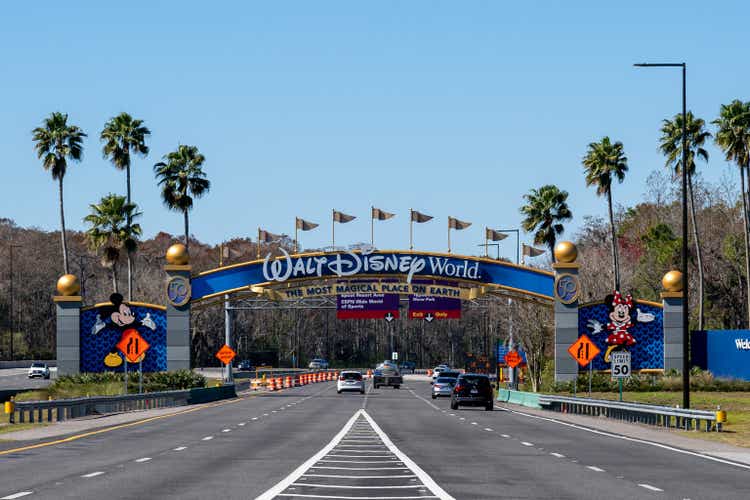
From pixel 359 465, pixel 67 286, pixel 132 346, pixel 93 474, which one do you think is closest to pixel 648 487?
pixel 359 465

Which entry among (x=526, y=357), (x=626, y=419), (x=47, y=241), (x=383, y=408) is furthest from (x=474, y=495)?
(x=47, y=241)

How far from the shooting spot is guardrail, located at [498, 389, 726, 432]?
35625 mm

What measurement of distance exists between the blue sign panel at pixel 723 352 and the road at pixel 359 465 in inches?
1238

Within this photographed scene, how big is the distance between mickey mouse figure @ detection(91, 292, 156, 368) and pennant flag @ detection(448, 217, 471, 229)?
717 inches

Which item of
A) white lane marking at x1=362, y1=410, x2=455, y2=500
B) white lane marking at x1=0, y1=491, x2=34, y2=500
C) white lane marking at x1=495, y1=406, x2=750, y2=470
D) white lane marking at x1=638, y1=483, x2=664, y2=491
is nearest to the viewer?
white lane marking at x1=0, y1=491, x2=34, y2=500

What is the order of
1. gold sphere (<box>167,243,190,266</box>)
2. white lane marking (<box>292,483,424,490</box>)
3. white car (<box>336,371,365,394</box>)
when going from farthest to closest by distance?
white car (<box>336,371,365,394</box>)
gold sphere (<box>167,243,190,266</box>)
white lane marking (<box>292,483,424,490</box>)

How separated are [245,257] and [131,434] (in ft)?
408

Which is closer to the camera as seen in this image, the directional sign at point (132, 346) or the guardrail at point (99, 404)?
the guardrail at point (99, 404)

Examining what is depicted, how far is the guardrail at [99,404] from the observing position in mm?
39531

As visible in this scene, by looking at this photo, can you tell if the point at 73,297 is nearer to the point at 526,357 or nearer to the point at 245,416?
the point at 245,416

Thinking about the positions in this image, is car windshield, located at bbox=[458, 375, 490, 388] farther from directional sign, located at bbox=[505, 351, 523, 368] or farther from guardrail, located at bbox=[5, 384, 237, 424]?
directional sign, located at bbox=[505, 351, 523, 368]

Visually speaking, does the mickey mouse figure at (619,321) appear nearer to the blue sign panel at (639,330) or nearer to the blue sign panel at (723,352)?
the blue sign panel at (639,330)

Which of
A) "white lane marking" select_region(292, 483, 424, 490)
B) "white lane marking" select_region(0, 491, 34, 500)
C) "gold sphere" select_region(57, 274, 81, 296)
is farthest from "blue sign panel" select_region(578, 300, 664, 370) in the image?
"white lane marking" select_region(0, 491, 34, 500)

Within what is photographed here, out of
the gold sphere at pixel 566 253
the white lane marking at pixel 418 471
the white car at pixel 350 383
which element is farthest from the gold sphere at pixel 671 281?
the white lane marking at pixel 418 471
